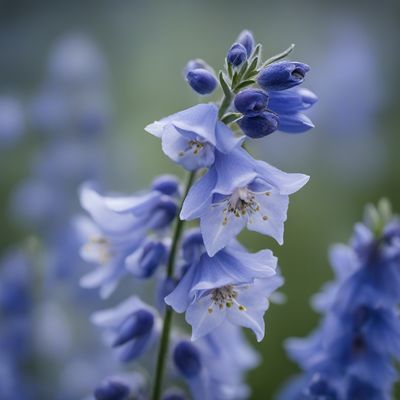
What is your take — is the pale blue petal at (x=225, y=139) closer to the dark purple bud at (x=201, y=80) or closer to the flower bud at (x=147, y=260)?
the dark purple bud at (x=201, y=80)

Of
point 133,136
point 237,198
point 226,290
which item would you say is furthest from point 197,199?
point 133,136

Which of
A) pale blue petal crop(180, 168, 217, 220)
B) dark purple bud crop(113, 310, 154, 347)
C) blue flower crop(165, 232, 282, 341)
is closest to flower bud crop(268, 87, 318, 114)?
pale blue petal crop(180, 168, 217, 220)

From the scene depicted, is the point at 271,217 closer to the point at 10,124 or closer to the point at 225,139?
the point at 225,139

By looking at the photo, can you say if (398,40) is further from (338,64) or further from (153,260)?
(153,260)

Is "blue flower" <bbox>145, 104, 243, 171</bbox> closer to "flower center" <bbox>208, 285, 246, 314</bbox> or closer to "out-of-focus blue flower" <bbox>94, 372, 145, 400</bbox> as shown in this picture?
"flower center" <bbox>208, 285, 246, 314</bbox>

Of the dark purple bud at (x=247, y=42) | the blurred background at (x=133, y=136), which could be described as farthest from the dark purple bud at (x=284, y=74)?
the blurred background at (x=133, y=136)

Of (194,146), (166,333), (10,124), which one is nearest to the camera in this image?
(194,146)

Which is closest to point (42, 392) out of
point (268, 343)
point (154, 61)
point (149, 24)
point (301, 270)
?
point (268, 343)
